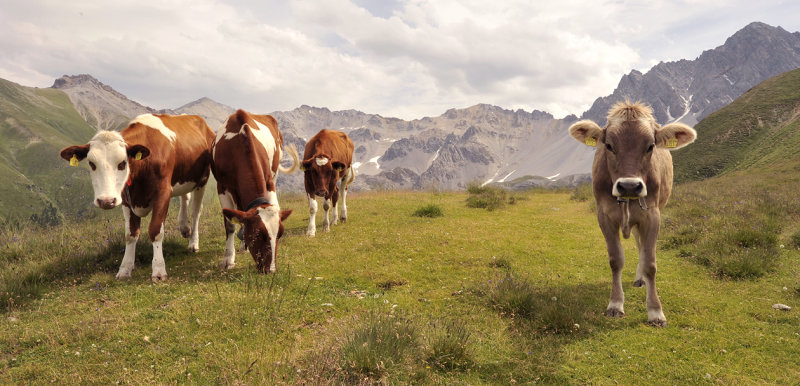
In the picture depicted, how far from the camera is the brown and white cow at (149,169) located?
237 inches

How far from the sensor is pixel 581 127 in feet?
20.4

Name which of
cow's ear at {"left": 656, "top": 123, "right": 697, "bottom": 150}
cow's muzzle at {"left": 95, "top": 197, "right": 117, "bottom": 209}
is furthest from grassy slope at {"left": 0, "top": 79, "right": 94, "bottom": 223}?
cow's ear at {"left": 656, "top": 123, "right": 697, "bottom": 150}

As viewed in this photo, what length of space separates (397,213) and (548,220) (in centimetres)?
561

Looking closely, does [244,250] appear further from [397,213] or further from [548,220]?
[548,220]

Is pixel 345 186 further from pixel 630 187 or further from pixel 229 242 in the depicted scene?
pixel 630 187

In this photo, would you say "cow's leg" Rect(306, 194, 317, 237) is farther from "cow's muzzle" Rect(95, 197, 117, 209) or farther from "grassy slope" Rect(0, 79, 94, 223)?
"grassy slope" Rect(0, 79, 94, 223)

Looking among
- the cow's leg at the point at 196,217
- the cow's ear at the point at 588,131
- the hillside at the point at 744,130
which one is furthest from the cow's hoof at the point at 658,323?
the hillside at the point at 744,130

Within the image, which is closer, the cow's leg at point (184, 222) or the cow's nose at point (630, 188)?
the cow's nose at point (630, 188)

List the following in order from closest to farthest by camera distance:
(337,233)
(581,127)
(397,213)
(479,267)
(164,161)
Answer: (581,127), (164,161), (479,267), (337,233), (397,213)

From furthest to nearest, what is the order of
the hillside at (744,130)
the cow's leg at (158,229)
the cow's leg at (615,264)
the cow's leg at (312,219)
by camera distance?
the hillside at (744,130) → the cow's leg at (312,219) → the cow's leg at (158,229) → the cow's leg at (615,264)

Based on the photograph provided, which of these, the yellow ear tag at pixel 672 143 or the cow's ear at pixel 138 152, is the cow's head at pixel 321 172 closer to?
the cow's ear at pixel 138 152

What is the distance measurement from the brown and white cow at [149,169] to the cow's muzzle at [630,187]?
24.6 ft

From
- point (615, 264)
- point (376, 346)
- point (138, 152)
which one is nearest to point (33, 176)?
point (138, 152)

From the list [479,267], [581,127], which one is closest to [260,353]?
[479,267]
